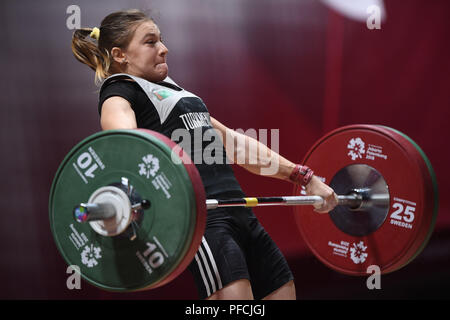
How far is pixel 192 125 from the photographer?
2264mm

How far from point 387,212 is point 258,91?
4.80 ft

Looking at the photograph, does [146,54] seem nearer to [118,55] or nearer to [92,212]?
[118,55]

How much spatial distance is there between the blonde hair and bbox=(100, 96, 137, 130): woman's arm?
340mm

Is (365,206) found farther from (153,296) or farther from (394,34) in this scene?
(394,34)

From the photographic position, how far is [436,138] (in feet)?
14.8

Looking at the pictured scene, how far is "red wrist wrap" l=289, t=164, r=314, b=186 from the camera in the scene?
2.58 meters

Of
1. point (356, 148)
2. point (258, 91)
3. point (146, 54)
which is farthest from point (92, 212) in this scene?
point (258, 91)

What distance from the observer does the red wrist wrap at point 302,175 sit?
2580mm

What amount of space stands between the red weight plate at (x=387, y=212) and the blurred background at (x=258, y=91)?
95 centimetres

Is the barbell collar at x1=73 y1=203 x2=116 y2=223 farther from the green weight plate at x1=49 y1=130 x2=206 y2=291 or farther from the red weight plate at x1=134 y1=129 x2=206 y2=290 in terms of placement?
→ the red weight plate at x1=134 y1=129 x2=206 y2=290

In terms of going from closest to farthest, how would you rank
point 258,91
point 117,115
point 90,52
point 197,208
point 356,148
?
point 197,208, point 117,115, point 90,52, point 356,148, point 258,91

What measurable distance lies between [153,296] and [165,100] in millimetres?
1709

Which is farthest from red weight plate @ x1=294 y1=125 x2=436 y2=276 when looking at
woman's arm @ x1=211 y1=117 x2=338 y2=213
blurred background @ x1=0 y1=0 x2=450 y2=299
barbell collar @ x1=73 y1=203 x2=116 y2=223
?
barbell collar @ x1=73 y1=203 x2=116 y2=223

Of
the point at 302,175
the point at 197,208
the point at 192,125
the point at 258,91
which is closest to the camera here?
the point at 197,208
